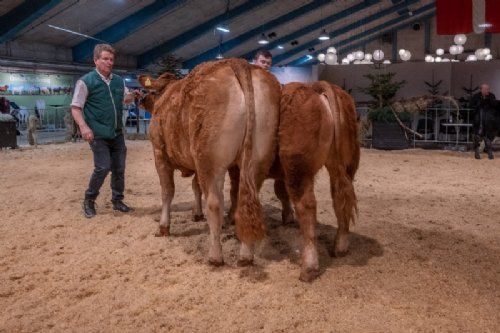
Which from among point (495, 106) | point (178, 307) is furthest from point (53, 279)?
point (495, 106)

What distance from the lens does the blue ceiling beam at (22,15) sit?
42.8 ft

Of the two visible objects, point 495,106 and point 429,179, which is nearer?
point 429,179

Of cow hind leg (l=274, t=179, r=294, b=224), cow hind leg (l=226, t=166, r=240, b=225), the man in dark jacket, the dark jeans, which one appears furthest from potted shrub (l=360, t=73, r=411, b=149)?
the dark jeans

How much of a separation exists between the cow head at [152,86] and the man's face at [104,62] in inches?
20.3

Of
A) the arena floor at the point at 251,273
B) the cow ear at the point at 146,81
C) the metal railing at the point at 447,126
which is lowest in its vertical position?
the arena floor at the point at 251,273

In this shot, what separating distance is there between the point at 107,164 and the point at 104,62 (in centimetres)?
110

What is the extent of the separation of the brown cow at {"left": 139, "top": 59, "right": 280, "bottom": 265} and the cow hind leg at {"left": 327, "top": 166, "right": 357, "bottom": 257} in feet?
1.84

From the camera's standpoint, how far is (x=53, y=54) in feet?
62.1

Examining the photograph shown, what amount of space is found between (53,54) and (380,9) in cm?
1853

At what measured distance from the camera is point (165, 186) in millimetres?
4285

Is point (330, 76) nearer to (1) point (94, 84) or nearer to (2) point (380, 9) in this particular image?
(2) point (380, 9)

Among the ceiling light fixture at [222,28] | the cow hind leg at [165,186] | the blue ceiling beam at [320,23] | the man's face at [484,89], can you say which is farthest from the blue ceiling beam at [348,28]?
the cow hind leg at [165,186]

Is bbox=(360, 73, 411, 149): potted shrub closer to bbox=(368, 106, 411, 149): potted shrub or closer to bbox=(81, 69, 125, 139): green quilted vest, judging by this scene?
bbox=(368, 106, 411, 149): potted shrub

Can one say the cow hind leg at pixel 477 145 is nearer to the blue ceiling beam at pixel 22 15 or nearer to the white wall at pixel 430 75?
the white wall at pixel 430 75
